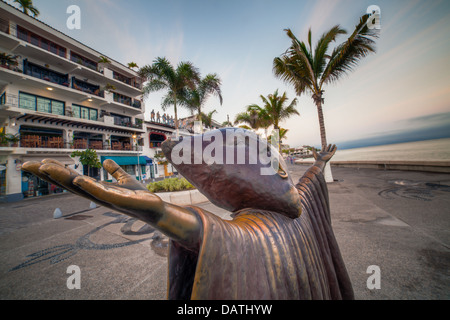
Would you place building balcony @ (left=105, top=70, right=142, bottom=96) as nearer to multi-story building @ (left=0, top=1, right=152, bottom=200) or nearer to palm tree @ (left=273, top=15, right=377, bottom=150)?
multi-story building @ (left=0, top=1, right=152, bottom=200)

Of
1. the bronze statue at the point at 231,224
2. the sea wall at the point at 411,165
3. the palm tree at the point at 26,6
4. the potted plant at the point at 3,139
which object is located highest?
the palm tree at the point at 26,6

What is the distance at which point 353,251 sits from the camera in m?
2.68

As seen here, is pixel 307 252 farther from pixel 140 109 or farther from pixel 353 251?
pixel 140 109

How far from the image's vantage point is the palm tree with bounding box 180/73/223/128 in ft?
36.9

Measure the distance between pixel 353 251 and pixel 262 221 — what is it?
2794 millimetres

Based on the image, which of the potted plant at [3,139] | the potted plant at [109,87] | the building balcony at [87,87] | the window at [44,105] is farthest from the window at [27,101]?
the potted plant at [109,87]

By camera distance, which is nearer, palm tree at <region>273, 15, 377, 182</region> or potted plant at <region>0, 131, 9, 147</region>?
palm tree at <region>273, 15, 377, 182</region>

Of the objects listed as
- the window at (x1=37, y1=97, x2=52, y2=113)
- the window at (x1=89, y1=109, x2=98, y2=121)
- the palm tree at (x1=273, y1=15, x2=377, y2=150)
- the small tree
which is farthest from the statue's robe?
the window at (x1=89, y1=109, x2=98, y2=121)

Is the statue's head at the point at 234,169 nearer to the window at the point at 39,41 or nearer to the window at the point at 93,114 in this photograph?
the window at the point at 93,114

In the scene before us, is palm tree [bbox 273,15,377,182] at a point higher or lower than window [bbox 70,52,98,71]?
lower

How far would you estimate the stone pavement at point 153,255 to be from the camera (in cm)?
209

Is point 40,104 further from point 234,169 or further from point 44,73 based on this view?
point 234,169

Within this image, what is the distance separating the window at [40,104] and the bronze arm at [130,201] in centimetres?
1922

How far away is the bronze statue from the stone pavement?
1.56 metres
